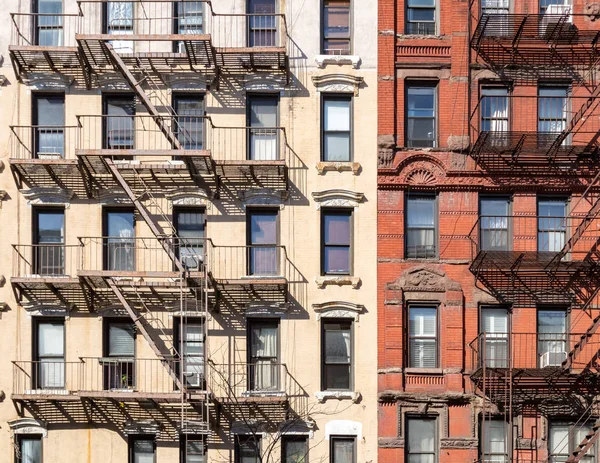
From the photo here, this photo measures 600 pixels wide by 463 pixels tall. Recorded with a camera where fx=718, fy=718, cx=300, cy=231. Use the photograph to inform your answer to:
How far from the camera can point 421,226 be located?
18.2 meters

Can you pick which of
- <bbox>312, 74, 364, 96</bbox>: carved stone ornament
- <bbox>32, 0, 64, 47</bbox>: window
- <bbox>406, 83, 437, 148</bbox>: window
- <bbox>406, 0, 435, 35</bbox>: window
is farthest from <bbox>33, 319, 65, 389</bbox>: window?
<bbox>406, 0, 435, 35</bbox>: window

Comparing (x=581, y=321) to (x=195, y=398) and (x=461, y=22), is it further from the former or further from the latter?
(x=195, y=398)

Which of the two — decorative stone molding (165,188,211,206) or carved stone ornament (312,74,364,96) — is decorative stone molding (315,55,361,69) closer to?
carved stone ornament (312,74,364,96)

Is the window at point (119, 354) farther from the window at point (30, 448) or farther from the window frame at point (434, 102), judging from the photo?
the window frame at point (434, 102)

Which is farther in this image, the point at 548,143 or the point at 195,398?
the point at 548,143

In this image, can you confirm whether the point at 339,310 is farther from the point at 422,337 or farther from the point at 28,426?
the point at 28,426

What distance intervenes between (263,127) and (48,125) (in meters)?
5.42

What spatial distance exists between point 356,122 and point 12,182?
28.8 ft

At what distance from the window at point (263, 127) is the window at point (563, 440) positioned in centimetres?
968

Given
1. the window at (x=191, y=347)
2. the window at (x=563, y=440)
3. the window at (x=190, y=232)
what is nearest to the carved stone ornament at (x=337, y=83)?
the window at (x=190, y=232)

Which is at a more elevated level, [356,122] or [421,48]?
[421,48]

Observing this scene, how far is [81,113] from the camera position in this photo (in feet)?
59.7

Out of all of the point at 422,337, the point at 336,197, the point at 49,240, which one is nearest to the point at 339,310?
the point at 422,337

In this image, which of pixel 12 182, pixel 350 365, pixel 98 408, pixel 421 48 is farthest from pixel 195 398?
pixel 421 48
